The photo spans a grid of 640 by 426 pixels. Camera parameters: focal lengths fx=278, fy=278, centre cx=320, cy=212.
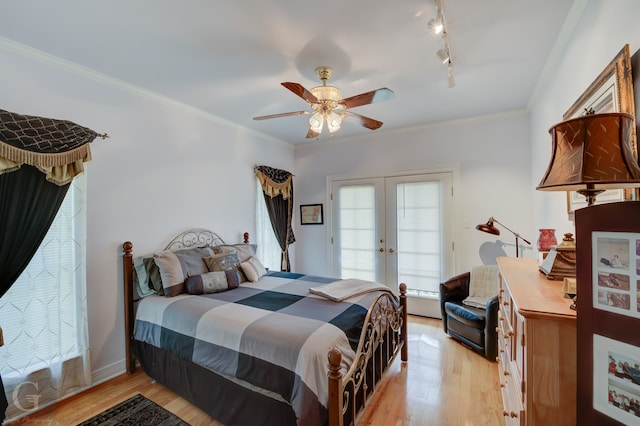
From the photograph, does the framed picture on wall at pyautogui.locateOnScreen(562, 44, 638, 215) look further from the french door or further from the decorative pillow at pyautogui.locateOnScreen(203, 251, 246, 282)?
the decorative pillow at pyautogui.locateOnScreen(203, 251, 246, 282)

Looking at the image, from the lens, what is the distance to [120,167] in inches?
102

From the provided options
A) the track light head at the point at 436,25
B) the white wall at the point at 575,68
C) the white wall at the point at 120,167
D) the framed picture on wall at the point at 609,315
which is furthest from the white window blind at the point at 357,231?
the framed picture on wall at the point at 609,315

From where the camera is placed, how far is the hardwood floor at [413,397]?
199cm

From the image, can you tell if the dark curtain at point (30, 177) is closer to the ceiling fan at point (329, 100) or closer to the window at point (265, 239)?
the ceiling fan at point (329, 100)

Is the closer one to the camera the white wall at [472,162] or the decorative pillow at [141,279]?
the decorative pillow at [141,279]

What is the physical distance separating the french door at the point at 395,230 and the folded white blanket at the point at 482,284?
0.40 meters

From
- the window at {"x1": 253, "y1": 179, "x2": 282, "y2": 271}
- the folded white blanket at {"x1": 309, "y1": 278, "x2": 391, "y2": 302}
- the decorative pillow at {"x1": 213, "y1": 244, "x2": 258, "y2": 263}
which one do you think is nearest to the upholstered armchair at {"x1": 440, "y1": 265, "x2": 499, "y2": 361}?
the folded white blanket at {"x1": 309, "y1": 278, "x2": 391, "y2": 302}

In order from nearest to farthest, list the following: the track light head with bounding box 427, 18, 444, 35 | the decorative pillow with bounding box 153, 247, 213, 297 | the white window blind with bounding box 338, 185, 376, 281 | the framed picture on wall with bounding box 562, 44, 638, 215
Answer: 1. the framed picture on wall with bounding box 562, 44, 638, 215
2. the track light head with bounding box 427, 18, 444, 35
3. the decorative pillow with bounding box 153, 247, 213, 297
4. the white window blind with bounding box 338, 185, 376, 281

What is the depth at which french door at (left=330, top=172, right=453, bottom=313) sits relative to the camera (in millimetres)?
3760

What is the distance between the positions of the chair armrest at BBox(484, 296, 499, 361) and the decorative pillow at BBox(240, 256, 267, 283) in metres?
2.37

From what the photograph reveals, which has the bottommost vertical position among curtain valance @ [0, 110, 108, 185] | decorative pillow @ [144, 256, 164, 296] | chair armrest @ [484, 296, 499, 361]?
chair armrest @ [484, 296, 499, 361]

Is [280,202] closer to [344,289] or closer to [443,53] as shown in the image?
[344,289]

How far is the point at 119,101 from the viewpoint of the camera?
102 inches

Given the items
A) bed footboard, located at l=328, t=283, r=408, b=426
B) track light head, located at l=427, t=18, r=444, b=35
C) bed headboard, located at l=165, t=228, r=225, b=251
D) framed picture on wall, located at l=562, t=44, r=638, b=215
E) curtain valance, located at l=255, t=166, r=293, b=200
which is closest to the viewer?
framed picture on wall, located at l=562, t=44, r=638, b=215
